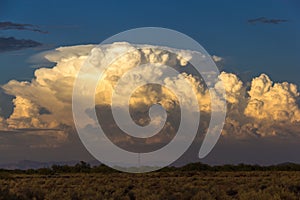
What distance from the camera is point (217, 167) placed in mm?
132500

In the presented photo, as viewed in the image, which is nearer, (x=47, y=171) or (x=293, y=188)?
(x=293, y=188)

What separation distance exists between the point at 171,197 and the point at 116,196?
12.2 feet

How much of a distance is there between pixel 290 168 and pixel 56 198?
101935mm

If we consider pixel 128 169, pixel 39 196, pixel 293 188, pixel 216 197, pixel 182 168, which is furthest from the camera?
pixel 182 168

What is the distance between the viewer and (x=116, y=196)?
35.5m

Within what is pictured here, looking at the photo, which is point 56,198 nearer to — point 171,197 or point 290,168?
point 171,197

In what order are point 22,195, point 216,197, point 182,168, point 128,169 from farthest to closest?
point 182,168
point 128,169
point 216,197
point 22,195

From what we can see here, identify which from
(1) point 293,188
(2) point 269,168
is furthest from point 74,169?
(1) point 293,188

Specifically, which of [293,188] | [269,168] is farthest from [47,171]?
[293,188]

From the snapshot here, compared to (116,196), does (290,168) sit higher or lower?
higher

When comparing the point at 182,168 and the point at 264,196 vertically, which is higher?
the point at 182,168

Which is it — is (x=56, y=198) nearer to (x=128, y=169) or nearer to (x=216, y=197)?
(x=216, y=197)

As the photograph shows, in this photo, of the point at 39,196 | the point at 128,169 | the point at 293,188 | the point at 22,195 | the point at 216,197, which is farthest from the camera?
the point at 128,169

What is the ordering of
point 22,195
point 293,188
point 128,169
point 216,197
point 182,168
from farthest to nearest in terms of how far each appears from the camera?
point 182,168 < point 128,169 < point 293,188 < point 216,197 < point 22,195
